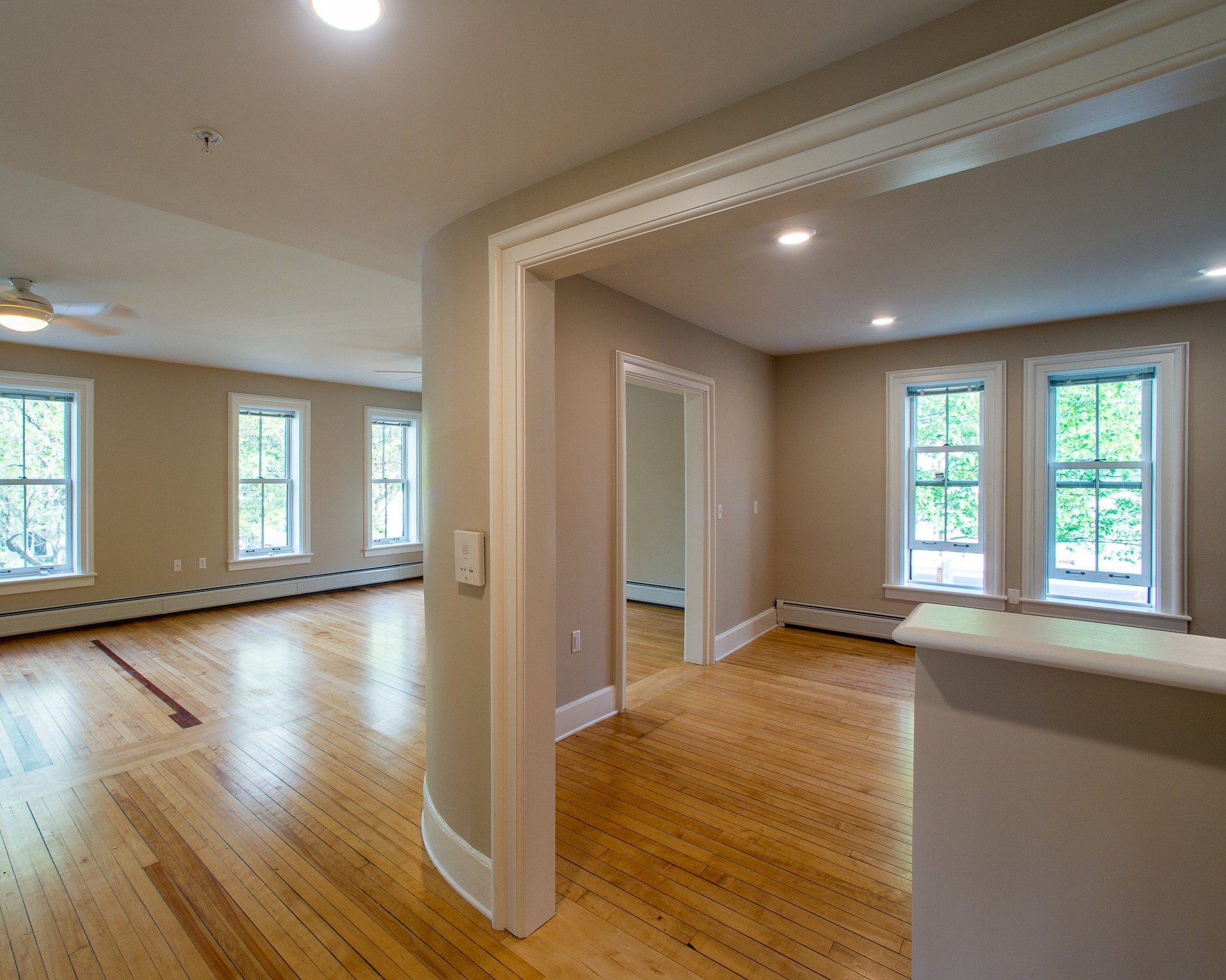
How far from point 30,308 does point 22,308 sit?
0.04m

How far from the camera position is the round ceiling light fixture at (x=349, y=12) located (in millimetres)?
1117

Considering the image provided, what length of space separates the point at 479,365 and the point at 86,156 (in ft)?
4.07

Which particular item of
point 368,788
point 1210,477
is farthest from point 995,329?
point 368,788

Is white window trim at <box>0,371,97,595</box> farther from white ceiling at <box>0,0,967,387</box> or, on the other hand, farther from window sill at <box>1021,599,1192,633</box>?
window sill at <box>1021,599,1192,633</box>

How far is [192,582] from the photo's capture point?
6074mm

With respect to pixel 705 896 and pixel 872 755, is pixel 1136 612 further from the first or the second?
pixel 705 896

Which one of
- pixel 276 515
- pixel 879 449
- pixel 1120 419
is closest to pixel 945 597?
pixel 879 449

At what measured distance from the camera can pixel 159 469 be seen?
5805 millimetres

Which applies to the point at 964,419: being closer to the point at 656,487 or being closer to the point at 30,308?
the point at 656,487

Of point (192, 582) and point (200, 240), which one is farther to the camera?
point (192, 582)

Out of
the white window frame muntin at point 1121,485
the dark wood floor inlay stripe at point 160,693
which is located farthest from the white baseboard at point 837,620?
the dark wood floor inlay stripe at point 160,693

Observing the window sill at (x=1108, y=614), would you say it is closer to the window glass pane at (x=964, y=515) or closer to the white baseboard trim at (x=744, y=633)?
the window glass pane at (x=964, y=515)

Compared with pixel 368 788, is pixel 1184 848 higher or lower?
higher

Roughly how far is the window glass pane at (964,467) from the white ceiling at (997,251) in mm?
997
